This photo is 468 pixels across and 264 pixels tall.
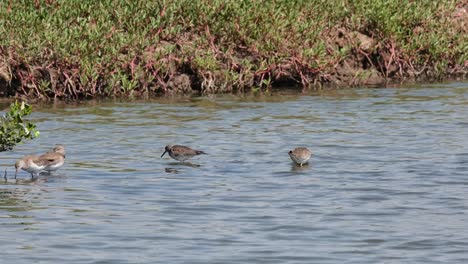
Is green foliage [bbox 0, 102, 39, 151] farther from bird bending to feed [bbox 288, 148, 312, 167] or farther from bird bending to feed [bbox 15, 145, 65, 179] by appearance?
bird bending to feed [bbox 288, 148, 312, 167]

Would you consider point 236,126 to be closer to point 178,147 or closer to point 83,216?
point 178,147

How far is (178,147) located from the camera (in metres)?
18.4

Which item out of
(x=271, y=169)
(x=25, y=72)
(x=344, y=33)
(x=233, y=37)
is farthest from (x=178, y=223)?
(x=344, y=33)

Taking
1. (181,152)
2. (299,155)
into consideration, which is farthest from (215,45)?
(299,155)

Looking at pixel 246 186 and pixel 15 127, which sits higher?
pixel 15 127

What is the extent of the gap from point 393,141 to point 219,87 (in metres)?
7.39

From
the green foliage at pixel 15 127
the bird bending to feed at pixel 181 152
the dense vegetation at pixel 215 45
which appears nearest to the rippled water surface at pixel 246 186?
the bird bending to feed at pixel 181 152

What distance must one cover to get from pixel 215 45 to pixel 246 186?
37.6ft

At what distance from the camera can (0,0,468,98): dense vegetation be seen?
83.4 feet

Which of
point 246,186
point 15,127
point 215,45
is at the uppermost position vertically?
point 215,45

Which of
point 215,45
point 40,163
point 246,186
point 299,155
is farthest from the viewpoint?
point 215,45

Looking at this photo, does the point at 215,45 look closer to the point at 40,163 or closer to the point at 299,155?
the point at 299,155

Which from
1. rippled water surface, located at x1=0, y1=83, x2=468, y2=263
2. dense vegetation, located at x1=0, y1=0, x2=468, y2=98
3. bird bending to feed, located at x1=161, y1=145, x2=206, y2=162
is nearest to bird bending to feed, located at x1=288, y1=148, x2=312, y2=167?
rippled water surface, located at x1=0, y1=83, x2=468, y2=263

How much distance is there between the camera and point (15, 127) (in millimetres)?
16578
